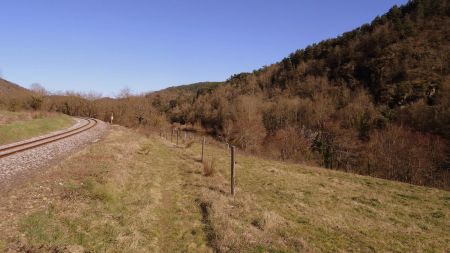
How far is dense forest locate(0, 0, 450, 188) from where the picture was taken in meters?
39.1

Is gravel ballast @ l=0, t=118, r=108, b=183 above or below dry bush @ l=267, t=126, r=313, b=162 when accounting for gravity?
above

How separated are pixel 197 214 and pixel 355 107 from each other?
54762mm

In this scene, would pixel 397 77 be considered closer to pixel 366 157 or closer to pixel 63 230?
pixel 366 157

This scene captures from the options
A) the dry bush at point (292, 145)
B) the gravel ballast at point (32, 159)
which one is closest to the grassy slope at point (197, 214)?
the gravel ballast at point (32, 159)

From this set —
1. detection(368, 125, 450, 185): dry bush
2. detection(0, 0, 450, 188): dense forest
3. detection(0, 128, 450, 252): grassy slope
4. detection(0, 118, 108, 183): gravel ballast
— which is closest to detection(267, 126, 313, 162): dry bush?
detection(0, 0, 450, 188): dense forest

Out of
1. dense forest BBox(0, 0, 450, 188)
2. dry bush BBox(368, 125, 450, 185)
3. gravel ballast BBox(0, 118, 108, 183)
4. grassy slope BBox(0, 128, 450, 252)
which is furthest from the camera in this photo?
dense forest BBox(0, 0, 450, 188)

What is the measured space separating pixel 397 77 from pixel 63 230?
78.2 metres

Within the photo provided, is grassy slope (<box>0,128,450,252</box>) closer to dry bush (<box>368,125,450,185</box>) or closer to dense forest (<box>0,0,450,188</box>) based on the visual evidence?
dense forest (<box>0,0,450,188</box>)

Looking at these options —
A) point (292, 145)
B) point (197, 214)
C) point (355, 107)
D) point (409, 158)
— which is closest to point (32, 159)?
point (197, 214)

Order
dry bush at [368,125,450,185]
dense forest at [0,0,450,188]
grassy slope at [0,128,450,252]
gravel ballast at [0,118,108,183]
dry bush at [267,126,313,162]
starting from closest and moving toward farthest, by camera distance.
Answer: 1. grassy slope at [0,128,450,252]
2. gravel ballast at [0,118,108,183]
3. dry bush at [368,125,450,185]
4. dense forest at [0,0,450,188]
5. dry bush at [267,126,313,162]

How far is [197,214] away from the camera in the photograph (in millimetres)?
10461

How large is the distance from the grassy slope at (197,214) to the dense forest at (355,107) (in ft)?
59.0

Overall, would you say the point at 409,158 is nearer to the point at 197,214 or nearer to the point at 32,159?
the point at 197,214

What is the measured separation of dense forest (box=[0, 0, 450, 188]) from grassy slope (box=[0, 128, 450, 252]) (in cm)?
1799
